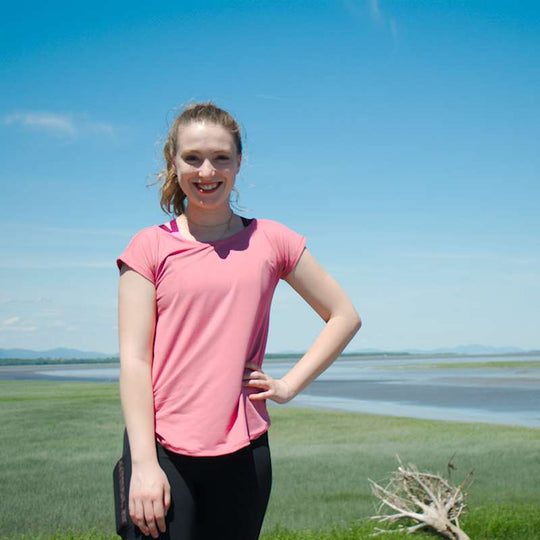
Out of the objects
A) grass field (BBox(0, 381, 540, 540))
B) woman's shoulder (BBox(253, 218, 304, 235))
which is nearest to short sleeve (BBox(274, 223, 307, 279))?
woman's shoulder (BBox(253, 218, 304, 235))

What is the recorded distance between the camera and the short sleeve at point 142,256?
2.32 meters

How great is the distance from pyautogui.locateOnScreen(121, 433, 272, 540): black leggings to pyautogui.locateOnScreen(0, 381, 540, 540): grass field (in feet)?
18.2

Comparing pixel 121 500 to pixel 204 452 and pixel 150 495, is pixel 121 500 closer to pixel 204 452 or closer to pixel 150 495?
pixel 150 495

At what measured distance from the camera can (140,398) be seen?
2.24 metres

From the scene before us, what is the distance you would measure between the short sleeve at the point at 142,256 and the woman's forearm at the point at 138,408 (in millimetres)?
287

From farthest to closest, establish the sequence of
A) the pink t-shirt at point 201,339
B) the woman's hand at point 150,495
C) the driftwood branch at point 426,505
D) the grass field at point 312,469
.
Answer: the grass field at point 312,469 < the driftwood branch at point 426,505 < the pink t-shirt at point 201,339 < the woman's hand at point 150,495

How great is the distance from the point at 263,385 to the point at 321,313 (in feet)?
1.33

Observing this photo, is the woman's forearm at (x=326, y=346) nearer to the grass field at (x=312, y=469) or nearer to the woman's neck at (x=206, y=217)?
the woman's neck at (x=206, y=217)

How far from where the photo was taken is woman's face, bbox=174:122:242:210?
7.99ft

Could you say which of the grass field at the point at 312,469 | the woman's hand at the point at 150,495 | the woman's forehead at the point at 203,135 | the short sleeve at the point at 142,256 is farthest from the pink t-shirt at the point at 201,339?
the grass field at the point at 312,469

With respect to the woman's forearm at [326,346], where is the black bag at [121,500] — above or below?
below

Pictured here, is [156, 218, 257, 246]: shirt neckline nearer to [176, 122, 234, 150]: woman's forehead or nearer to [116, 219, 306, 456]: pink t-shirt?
[116, 219, 306, 456]: pink t-shirt

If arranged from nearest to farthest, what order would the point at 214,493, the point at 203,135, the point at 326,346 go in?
the point at 214,493 < the point at 203,135 < the point at 326,346

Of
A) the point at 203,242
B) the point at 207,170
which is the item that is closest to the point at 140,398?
the point at 203,242
